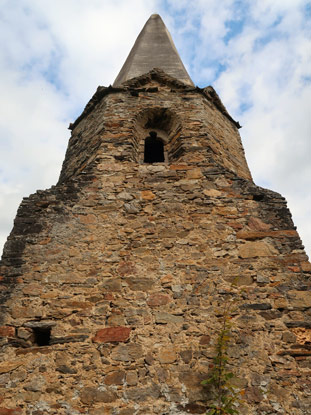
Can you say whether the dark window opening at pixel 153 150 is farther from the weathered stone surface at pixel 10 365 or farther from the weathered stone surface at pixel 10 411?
the weathered stone surface at pixel 10 411

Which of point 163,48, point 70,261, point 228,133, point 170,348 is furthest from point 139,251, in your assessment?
point 163,48

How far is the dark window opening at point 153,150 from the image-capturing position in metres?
6.45

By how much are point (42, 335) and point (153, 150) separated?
4.34 metres

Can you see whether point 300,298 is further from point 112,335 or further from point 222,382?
point 112,335

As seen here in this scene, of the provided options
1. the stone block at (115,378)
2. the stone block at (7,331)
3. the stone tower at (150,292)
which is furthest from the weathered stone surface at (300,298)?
the stone block at (7,331)

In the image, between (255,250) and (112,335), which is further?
(255,250)

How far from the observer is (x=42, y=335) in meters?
3.30

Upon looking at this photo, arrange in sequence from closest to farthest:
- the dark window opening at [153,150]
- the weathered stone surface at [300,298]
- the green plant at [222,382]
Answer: the green plant at [222,382] → the weathered stone surface at [300,298] → the dark window opening at [153,150]

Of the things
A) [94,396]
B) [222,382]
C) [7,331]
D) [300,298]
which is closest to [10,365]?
[7,331]

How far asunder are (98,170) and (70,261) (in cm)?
161

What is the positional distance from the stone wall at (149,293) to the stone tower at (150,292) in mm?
12

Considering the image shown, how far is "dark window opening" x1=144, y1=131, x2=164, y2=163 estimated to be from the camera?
254 inches

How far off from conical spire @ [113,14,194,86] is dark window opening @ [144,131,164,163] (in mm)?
2186

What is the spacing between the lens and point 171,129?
6242 mm
